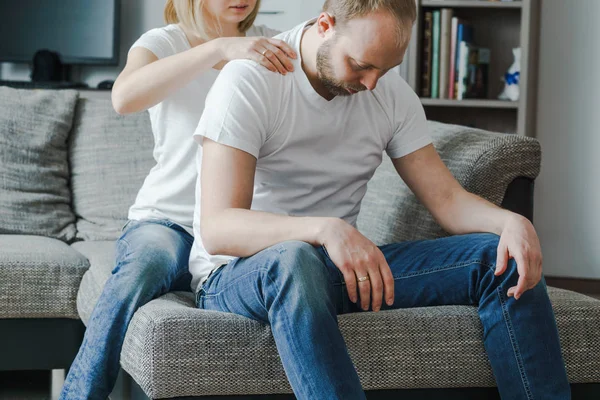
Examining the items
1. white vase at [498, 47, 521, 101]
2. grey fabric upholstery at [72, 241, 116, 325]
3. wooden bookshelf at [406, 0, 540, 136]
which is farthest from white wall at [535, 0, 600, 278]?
grey fabric upholstery at [72, 241, 116, 325]

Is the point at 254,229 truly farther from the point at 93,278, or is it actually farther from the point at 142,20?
the point at 142,20

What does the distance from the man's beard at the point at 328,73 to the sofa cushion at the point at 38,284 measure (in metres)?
0.85

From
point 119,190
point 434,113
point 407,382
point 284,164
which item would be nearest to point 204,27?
point 284,164

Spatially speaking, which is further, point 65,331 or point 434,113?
point 434,113

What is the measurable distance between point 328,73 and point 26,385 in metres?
1.28

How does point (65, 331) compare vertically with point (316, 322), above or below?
below

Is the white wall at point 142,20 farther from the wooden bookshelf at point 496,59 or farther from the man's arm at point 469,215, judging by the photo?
the man's arm at point 469,215

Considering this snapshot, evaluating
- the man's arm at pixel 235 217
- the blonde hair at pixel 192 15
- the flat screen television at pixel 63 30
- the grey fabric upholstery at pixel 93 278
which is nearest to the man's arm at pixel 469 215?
the man's arm at pixel 235 217

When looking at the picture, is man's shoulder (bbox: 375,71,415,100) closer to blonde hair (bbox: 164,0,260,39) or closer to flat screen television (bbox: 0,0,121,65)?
blonde hair (bbox: 164,0,260,39)

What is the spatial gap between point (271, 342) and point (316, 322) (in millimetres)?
175

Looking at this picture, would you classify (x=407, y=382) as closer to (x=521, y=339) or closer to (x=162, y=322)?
(x=521, y=339)

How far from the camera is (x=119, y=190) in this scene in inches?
97.4

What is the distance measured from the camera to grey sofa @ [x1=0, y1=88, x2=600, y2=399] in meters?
1.36

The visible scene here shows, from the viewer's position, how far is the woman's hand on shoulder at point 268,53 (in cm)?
152
